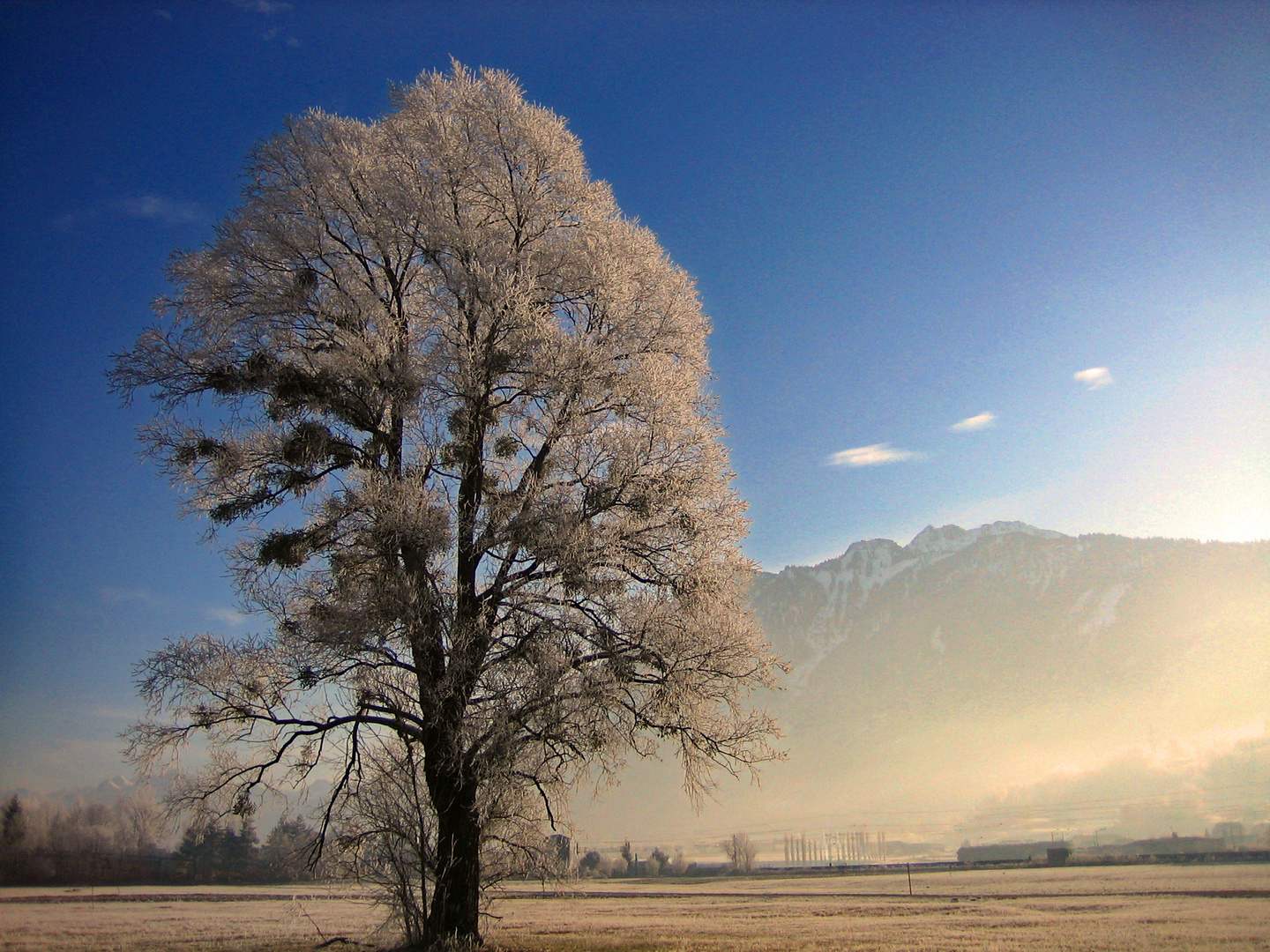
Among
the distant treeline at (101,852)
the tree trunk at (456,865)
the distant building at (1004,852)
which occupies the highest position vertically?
the tree trunk at (456,865)

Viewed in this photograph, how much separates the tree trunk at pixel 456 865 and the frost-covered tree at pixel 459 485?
41 millimetres

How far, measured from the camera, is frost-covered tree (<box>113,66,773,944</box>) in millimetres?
10828

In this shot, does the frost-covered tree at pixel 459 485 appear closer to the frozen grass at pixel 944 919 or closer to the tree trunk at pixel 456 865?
the tree trunk at pixel 456 865

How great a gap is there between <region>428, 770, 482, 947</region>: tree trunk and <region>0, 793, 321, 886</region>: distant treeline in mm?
21041

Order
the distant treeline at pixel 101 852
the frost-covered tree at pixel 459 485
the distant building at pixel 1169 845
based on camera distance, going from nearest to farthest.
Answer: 1. the frost-covered tree at pixel 459 485
2. the distant treeline at pixel 101 852
3. the distant building at pixel 1169 845

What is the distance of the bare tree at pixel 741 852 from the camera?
9704 cm

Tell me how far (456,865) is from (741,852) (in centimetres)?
9898

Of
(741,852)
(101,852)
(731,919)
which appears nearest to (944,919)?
(731,919)

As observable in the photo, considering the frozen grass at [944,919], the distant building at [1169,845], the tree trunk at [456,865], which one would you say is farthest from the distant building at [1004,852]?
the tree trunk at [456,865]

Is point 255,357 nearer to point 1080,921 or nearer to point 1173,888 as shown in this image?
point 1080,921

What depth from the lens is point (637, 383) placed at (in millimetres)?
11930

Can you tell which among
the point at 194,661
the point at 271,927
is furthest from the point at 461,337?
the point at 271,927

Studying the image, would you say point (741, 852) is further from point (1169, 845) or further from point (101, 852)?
point (101, 852)

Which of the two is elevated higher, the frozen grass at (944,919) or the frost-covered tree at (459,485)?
the frost-covered tree at (459,485)
